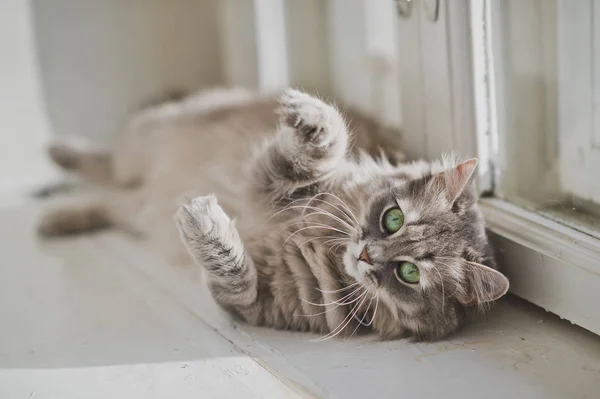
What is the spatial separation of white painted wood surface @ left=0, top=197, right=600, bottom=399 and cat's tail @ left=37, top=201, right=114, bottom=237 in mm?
400

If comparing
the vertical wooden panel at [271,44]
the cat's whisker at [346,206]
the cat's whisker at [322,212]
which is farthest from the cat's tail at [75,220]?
the cat's whisker at [346,206]

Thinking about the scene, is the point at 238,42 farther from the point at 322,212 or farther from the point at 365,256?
the point at 365,256

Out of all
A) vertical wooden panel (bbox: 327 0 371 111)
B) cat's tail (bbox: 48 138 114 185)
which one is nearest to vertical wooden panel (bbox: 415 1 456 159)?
vertical wooden panel (bbox: 327 0 371 111)

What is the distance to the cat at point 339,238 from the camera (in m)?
1.68

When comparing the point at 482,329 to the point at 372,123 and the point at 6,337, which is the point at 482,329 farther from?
the point at 6,337

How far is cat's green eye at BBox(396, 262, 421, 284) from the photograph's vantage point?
1.68 metres

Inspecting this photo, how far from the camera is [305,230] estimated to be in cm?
189

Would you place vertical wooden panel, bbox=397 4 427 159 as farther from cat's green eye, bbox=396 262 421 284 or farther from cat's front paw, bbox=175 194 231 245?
cat's front paw, bbox=175 194 231 245

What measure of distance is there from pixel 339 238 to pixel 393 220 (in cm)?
15

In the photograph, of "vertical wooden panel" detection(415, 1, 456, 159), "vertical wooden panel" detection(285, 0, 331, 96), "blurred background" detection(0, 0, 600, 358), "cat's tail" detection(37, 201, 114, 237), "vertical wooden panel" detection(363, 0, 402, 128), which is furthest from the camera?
"vertical wooden panel" detection(285, 0, 331, 96)

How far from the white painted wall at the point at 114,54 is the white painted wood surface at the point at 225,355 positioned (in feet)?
3.34

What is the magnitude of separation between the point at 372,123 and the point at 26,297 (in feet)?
3.55

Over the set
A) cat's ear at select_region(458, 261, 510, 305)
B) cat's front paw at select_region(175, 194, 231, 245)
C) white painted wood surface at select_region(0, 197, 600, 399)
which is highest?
cat's front paw at select_region(175, 194, 231, 245)

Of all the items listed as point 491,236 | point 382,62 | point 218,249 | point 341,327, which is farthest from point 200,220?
point 382,62
